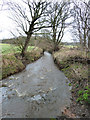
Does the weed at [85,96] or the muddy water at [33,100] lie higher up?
the weed at [85,96]

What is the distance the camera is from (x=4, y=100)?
4289 mm

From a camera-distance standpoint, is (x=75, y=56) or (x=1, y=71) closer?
(x=1, y=71)

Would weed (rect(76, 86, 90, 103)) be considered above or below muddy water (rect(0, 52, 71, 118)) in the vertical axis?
above

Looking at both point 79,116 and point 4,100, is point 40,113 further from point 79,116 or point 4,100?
point 4,100

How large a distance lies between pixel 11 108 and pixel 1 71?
4.16 m

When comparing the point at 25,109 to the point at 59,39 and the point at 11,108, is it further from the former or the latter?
the point at 59,39

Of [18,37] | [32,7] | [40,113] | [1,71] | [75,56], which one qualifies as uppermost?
[32,7]

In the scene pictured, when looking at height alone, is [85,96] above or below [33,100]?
above

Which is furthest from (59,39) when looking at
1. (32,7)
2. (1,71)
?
(1,71)

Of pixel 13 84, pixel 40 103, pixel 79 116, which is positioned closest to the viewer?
pixel 79 116

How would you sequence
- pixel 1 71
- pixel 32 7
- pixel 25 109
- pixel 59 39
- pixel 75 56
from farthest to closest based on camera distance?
pixel 59 39 → pixel 32 7 → pixel 75 56 → pixel 1 71 → pixel 25 109

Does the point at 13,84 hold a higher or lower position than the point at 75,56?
lower

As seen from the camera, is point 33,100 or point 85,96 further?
point 33,100

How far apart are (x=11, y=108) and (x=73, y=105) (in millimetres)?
3040
